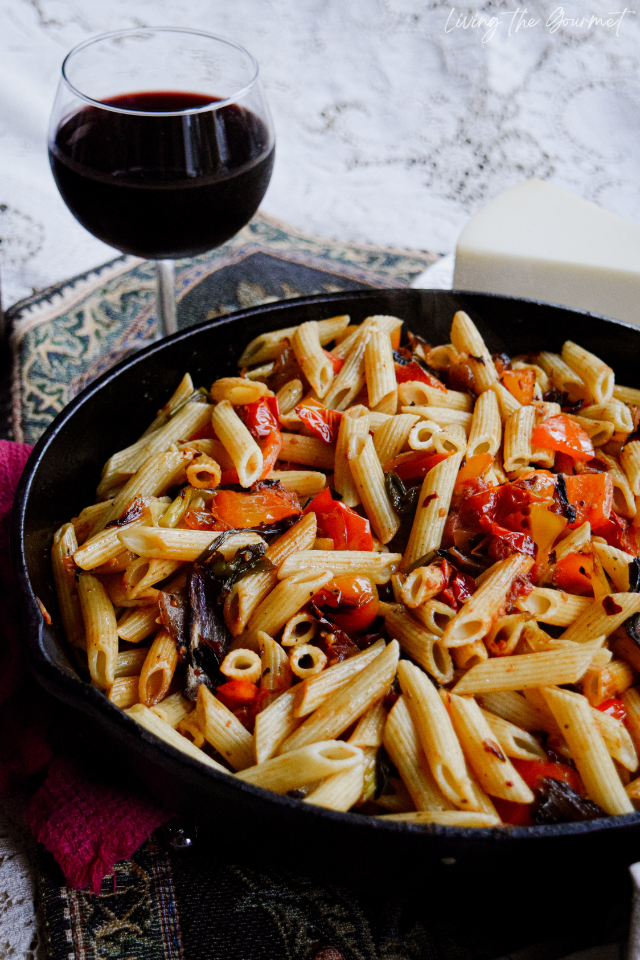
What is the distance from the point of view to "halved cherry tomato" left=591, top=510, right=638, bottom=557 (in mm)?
1677

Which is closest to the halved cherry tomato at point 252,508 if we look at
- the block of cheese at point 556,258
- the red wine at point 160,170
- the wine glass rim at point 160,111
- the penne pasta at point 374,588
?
the penne pasta at point 374,588

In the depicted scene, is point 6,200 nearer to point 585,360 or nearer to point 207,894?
point 585,360

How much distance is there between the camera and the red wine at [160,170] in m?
2.03

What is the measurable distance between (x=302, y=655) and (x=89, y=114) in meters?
1.42

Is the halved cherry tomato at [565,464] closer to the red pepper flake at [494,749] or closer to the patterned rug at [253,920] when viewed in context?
the red pepper flake at [494,749]

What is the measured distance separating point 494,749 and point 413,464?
2.10 ft

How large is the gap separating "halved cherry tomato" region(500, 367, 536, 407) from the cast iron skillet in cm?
22

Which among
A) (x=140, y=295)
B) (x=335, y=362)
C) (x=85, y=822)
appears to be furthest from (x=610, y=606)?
(x=140, y=295)

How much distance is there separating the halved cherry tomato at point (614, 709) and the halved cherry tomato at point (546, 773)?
118mm

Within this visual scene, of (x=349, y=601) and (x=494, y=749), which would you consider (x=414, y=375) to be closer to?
(x=349, y=601)

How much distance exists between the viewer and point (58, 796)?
61.0 inches

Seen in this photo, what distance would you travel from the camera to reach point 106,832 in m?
1.48

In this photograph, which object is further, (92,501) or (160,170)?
(160,170)

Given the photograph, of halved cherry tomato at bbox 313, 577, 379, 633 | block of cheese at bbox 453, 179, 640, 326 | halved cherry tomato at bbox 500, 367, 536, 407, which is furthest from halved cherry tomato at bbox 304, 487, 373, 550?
block of cheese at bbox 453, 179, 640, 326
